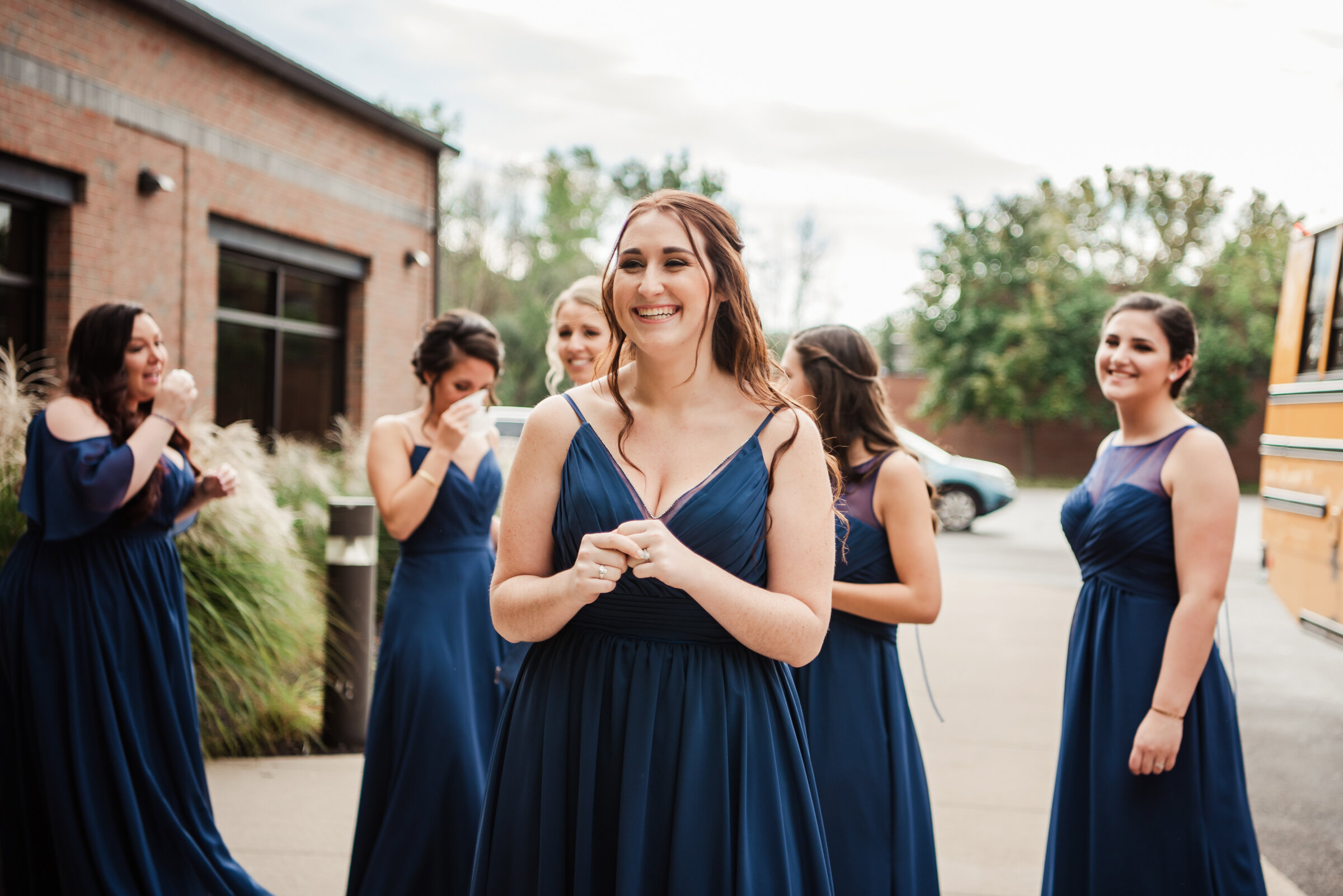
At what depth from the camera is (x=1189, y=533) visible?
2807 millimetres

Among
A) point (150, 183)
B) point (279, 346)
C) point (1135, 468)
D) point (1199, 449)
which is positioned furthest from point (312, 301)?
point (1199, 449)

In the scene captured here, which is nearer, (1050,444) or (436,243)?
(436,243)

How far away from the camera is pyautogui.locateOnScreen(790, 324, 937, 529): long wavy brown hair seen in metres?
3.08

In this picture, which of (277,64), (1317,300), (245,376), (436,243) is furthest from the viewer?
(436,243)

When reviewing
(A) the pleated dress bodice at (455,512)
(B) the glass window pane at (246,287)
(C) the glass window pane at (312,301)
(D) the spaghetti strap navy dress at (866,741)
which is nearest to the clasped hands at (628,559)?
(D) the spaghetti strap navy dress at (866,741)

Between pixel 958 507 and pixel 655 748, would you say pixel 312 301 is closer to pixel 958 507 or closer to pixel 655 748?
pixel 958 507

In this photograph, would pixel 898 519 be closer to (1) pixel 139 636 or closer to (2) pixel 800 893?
(2) pixel 800 893

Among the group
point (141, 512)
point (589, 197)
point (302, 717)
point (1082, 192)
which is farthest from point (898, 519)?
point (589, 197)

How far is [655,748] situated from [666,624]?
0.24 metres

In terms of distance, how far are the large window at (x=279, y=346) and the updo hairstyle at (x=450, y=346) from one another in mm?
8724

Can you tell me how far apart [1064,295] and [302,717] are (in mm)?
31929

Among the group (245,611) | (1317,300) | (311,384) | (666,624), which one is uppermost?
(1317,300)

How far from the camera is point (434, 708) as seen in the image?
3.45m

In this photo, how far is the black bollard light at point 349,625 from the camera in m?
5.59
